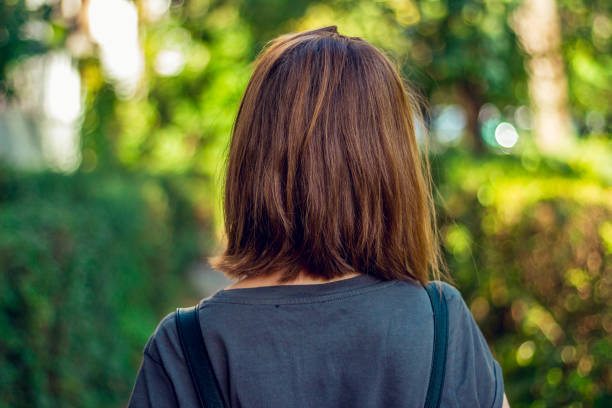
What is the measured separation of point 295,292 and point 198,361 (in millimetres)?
259

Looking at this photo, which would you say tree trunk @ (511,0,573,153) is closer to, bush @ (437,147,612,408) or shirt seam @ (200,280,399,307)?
bush @ (437,147,612,408)

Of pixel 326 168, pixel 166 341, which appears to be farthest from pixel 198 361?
pixel 326 168

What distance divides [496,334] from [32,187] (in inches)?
157

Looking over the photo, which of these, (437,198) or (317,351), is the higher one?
(317,351)

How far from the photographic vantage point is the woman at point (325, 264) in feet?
4.41

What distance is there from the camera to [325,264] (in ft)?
4.63

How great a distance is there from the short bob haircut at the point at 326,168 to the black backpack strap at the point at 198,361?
0.51 feet

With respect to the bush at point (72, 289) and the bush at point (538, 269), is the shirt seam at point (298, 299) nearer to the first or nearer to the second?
the bush at point (72, 289)

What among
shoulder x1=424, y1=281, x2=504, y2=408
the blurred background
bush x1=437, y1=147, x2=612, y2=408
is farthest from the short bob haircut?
bush x1=437, y1=147, x2=612, y2=408

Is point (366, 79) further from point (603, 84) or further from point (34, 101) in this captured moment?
point (34, 101)

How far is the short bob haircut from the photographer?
4.57ft

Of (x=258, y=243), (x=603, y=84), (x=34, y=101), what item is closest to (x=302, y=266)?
(x=258, y=243)

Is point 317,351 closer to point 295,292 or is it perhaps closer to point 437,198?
point 295,292

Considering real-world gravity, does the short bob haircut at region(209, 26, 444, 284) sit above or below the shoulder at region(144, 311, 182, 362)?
above
